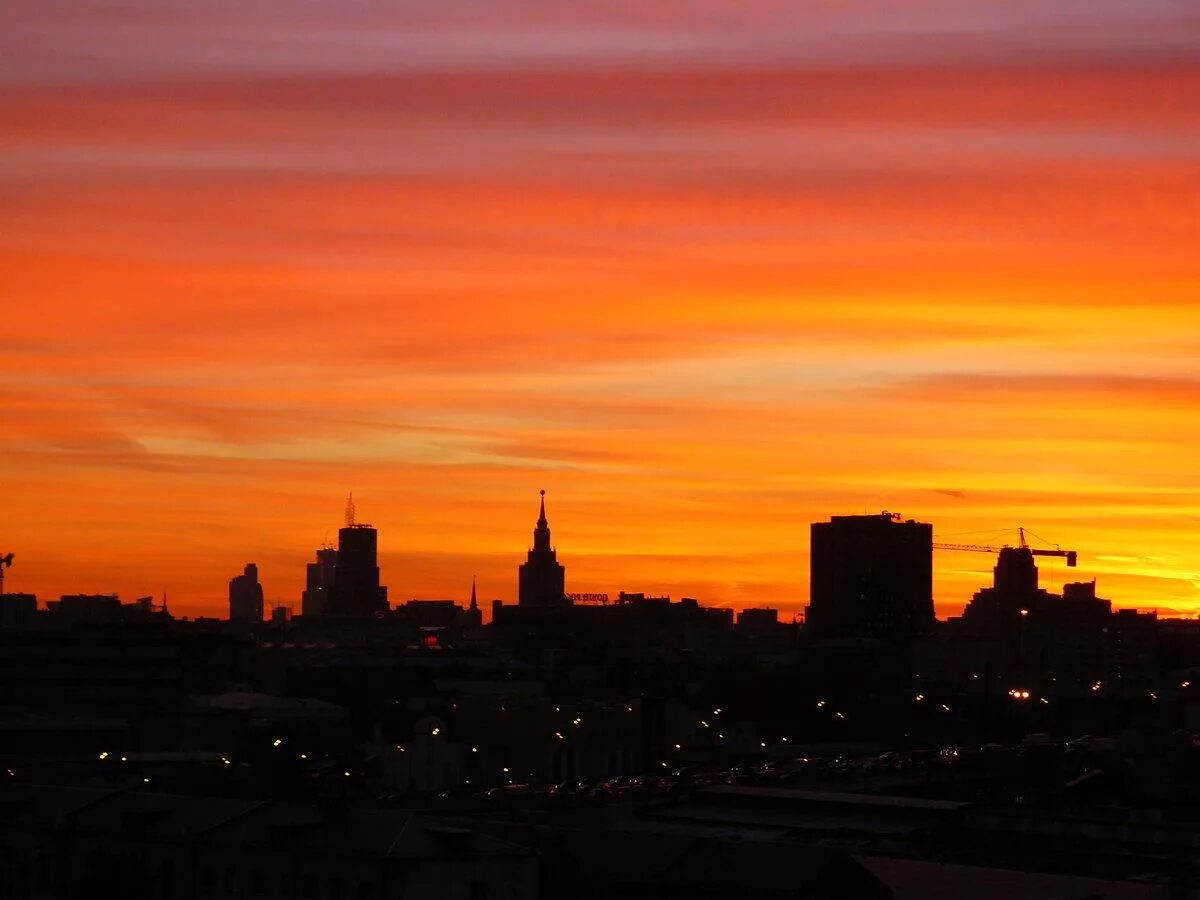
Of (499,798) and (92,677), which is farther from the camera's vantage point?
(92,677)

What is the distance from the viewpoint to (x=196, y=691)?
16475 centimetres

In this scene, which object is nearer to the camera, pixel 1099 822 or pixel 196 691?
pixel 1099 822

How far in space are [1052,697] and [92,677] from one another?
252ft

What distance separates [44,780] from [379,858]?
25.0 meters

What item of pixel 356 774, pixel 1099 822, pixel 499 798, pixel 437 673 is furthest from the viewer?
pixel 437 673

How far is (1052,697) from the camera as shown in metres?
188

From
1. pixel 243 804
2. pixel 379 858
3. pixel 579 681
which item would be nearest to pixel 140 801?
pixel 243 804

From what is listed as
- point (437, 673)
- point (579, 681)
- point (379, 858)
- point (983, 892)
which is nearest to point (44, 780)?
point (379, 858)

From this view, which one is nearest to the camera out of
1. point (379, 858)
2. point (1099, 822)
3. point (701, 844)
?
point (379, 858)

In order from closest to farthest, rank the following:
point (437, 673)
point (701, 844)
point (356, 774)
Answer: point (701, 844) → point (356, 774) → point (437, 673)

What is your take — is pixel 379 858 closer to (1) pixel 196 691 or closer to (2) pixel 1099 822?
(2) pixel 1099 822

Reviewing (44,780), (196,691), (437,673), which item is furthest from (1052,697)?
(44,780)

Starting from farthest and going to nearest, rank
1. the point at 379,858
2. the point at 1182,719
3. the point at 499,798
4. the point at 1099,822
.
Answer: the point at 1182,719, the point at 499,798, the point at 1099,822, the point at 379,858

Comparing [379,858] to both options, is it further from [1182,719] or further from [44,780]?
[1182,719]
